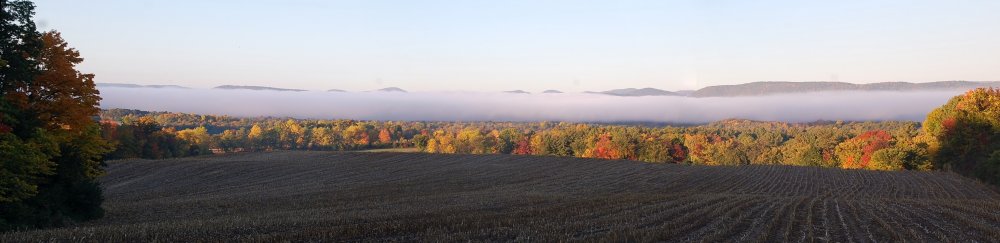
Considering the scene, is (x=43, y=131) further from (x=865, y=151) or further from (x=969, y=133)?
(x=865, y=151)

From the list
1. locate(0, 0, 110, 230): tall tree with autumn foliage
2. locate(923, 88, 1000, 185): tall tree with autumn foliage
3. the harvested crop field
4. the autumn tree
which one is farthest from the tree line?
locate(0, 0, 110, 230): tall tree with autumn foliage

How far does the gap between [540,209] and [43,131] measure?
1944cm

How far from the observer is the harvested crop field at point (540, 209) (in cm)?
1487

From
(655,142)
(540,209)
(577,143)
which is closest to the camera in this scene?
(540,209)

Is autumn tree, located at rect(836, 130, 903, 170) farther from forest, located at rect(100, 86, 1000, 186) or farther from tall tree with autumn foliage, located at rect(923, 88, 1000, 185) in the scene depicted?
tall tree with autumn foliage, located at rect(923, 88, 1000, 185)

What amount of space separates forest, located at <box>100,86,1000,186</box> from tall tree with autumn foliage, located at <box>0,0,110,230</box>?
5502 mm

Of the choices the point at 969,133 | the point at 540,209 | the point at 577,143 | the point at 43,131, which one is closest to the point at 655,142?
the point at 577,143

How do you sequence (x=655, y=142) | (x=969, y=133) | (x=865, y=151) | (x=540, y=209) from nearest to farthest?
(x=540, y=209) → (x=969, y=133) → (x=865, y=151) → (x=655, y=142)

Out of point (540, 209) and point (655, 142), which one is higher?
point (540, 209)

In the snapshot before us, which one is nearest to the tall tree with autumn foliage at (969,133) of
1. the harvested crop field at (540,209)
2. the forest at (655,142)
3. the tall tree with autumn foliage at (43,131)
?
the forest at (655,142)

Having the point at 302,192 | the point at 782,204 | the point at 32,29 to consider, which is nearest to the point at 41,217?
the point at 32,29

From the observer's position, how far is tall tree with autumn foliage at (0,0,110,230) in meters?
20.4

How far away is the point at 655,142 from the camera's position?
390ft

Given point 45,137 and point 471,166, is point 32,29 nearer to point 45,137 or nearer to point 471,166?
point 45,137
